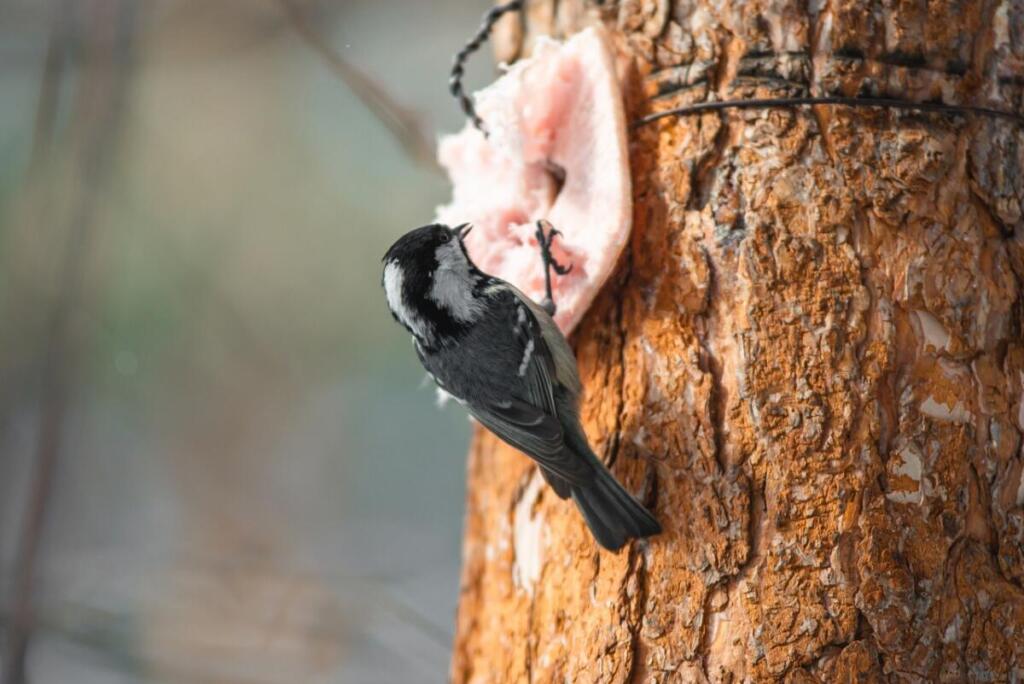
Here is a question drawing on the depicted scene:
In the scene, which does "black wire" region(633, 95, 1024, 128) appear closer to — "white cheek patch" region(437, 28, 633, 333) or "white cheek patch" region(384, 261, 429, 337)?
"white cheek patch" region(437, 28, 633, 333)

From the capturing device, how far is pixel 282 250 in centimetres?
246

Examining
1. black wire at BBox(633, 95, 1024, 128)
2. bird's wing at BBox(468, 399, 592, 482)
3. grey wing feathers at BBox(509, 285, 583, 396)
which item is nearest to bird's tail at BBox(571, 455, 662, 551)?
bird's wing at BBox(468, 399, 592, 482)

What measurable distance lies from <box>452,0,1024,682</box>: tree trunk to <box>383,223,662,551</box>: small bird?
0.26ft

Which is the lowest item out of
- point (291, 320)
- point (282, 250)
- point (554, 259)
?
point (554, 259)

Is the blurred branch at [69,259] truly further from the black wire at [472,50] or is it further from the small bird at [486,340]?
the small bird at [486,340]

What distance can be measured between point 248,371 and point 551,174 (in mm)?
1379

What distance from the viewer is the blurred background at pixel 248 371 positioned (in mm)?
2361

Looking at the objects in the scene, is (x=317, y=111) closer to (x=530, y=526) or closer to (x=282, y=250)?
(x=282, y=250)

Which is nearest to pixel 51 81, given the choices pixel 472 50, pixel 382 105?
pixel 382 105

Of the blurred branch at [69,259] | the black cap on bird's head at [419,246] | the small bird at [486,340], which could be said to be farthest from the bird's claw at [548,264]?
the blurred branch at [69,259]

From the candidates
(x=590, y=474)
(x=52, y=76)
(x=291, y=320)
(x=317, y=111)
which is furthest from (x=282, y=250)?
(x=590, y=474)

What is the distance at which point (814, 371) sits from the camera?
1113 mm

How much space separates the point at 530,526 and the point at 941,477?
0.58 metres

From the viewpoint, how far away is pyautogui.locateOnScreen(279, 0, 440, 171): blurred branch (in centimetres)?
227
